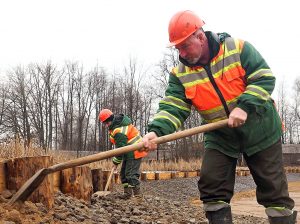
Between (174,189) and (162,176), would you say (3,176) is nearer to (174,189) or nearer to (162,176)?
(174,189)

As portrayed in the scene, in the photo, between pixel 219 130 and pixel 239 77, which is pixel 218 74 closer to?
pixel 239 77

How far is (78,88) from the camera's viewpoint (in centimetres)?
4050

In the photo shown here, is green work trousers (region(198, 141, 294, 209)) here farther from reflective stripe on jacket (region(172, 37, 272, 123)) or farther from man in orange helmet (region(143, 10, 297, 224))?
reflective stripe on jacket (region(172, 37, 272, 123))

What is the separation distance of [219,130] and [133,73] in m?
36.3

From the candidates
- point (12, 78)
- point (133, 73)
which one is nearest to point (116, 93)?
point (133, 73)

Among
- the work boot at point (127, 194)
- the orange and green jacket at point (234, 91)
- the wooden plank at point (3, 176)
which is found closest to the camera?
the orange and green jacket at point (234, 91)

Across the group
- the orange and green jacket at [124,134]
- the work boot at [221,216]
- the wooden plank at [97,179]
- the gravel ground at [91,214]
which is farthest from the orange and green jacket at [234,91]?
the wooden plank at [97,179]

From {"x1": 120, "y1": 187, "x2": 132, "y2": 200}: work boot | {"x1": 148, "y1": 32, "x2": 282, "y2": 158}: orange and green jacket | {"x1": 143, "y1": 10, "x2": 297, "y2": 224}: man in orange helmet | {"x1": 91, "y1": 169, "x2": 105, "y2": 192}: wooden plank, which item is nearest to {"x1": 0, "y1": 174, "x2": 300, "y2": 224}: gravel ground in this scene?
{"x1": 120, "y1": 187, "x2": 132, "y2": 200}: work boot

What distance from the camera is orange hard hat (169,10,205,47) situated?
3277 millimetres

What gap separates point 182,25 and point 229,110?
2.47 feet

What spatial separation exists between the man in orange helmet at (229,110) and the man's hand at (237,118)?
1.7 inches

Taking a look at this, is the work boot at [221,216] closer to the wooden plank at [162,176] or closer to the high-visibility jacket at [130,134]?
the high-visibility jacket at [130,134]

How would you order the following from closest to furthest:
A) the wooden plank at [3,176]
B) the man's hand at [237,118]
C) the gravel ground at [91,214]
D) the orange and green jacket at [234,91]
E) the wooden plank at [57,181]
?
the man's hand at [237,118] < the orange and green jacket at [234,91] < the gravel ground at [91,214] < the wooden plank at [3,176] < the wooden plank at [57,181]

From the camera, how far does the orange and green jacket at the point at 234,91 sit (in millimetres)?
3258
